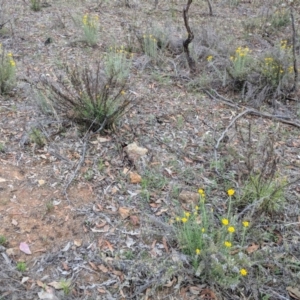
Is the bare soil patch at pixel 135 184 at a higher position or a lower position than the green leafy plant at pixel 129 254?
higher

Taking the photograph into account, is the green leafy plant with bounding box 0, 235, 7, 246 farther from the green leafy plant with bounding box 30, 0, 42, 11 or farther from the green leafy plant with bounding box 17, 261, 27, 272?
the green leafy plant with bounding box 30, 0, 42, 11

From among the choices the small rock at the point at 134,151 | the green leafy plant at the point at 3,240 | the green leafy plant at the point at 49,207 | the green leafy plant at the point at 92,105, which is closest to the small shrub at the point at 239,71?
the green leafy plant at the point at 92,105

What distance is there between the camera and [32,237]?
261 cm

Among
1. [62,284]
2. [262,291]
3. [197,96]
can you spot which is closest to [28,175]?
[62,284]

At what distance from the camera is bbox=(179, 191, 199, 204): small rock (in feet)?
9.81

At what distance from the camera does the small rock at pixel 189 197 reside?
9.81 ft

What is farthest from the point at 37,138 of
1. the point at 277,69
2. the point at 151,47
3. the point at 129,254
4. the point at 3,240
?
the point at 277,69

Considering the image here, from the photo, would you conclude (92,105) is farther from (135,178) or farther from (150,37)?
(150,37)

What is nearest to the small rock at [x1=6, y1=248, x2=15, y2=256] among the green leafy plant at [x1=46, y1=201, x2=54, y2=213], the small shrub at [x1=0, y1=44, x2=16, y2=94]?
the green leafy plant at [x1=46, y1=201, x2=54, y2=213]

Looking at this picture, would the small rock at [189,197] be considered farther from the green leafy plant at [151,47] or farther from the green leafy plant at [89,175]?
the green leafy plant at [151,47]

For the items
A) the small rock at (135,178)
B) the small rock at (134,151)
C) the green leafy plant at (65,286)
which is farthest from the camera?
the small rock at (134,151)

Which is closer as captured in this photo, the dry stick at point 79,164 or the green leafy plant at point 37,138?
the dry stick at point 79,164

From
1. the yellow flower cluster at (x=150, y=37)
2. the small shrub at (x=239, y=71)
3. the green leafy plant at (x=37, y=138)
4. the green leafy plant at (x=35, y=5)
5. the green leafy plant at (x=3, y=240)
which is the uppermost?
the green leafy plant at (x=35, y=5)

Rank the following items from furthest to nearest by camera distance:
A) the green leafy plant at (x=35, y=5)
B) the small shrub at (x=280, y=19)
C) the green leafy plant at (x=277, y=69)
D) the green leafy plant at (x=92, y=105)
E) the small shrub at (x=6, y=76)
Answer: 1. the small shrub at (x=280, y=19)
2. the green leafy plant at (x=35, y=5)
3. the green leafy plant at (x=277, y=69)
4. the small shrub at (x=6, y=76)
5. the green leafy plant at (x=92, y=105)
